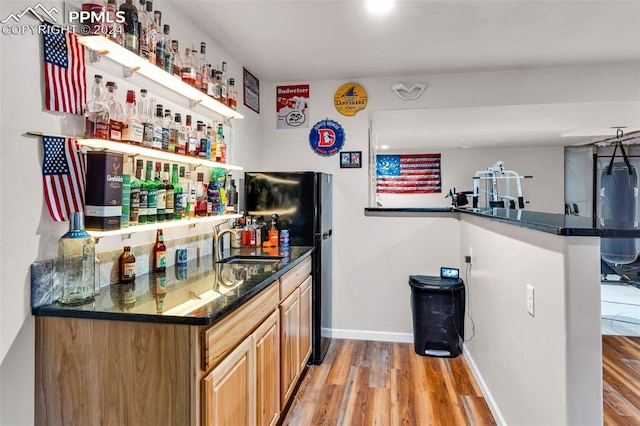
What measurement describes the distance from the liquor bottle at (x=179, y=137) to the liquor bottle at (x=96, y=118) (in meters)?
0.47

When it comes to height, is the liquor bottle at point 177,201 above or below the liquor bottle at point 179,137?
below

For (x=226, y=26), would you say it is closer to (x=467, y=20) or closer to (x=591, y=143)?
(x=467, y=20)

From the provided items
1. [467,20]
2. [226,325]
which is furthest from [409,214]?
[226,325]

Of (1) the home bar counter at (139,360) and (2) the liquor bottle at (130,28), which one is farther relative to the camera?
(2) the liquor bottle at (130,28)

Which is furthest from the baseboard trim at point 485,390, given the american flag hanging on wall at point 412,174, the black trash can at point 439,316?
the american flag hanging on wall at point 412,174

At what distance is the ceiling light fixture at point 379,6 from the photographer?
222 cm

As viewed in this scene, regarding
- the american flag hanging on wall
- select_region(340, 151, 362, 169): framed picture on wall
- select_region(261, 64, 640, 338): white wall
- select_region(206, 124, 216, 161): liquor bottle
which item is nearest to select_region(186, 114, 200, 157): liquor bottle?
select_region(206, 124, 216, 161): liquor bottle

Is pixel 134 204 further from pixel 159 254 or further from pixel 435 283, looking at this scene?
pixel 435 283

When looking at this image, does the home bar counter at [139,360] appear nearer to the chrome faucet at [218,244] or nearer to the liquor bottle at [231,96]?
the chrome faucet at [218,244]

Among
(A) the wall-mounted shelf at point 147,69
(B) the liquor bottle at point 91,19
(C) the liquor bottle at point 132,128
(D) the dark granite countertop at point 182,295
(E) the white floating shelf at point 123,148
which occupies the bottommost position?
(D) the dark granite countertop at point 182,295

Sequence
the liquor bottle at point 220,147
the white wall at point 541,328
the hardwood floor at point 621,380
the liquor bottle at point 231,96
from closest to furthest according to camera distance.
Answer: the white wall at point 541,328
the hardwood floor at point 621,380
the liquor bottle at point 220,147
the liquor bottle at point 231,96

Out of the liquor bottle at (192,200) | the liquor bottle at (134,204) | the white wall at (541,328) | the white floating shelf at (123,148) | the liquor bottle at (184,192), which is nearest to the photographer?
Result: the white wall at (541,328)

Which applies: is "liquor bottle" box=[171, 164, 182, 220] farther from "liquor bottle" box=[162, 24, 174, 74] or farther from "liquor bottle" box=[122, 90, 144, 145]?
"liquor bottle" box=[162, 24, 174, 74]

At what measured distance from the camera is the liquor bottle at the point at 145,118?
177 cm
